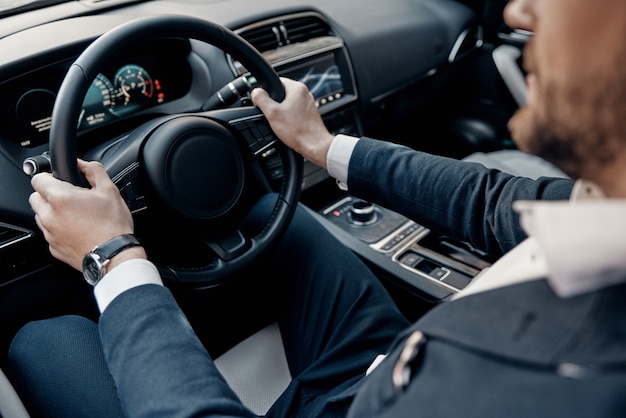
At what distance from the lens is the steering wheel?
3.37 ft

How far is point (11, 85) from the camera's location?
1.11 metres

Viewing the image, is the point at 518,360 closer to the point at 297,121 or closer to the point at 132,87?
the point at 297,121

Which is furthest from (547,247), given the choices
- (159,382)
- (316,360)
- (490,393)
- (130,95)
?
(130,95)

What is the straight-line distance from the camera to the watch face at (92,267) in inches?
33.7

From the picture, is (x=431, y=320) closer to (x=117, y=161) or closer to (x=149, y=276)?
(x=149, y=276)

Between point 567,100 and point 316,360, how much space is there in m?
0.67

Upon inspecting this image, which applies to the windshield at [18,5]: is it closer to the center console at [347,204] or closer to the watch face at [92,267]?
the center console at [347,204]

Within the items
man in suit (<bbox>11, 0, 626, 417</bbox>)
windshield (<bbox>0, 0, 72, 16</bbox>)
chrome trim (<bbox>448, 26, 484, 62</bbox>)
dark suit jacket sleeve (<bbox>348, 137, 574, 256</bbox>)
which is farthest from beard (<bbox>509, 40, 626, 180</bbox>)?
chrome trim (<bbox>448, 26, 484, 62</bbox>)

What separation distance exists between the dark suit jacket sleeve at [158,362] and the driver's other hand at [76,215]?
0.11 meters

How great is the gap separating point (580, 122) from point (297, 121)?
0.69 meters

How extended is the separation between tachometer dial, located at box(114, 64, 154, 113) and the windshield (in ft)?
1.06

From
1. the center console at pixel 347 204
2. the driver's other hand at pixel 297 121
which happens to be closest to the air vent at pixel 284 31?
the center console at pixel 347 204

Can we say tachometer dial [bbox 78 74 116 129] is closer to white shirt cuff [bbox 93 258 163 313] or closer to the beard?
white shirt cuff [bbox 93 258 163 313]

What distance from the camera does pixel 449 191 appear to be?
1140mm
